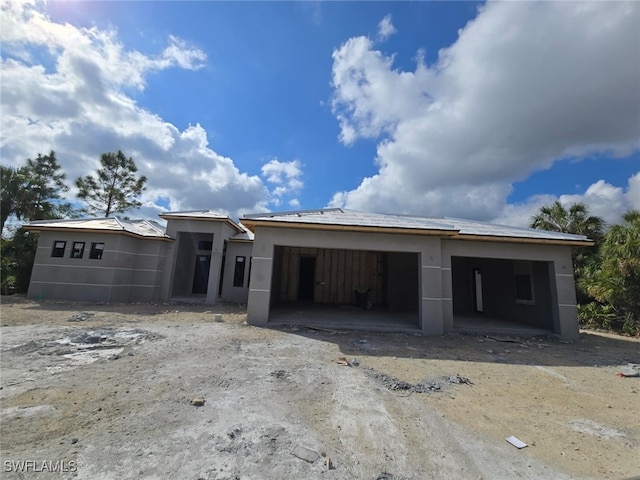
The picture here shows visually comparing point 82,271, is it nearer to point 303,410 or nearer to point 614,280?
point 303,410

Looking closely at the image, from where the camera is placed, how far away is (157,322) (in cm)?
920

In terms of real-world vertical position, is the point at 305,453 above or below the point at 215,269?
below

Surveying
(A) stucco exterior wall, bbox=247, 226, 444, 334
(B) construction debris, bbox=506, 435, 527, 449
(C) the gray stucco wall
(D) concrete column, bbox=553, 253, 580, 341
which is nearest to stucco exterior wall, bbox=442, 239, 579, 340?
(D) concrete column, bbox=553, 253, 580, 341

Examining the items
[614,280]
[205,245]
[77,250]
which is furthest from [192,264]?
[614,280]

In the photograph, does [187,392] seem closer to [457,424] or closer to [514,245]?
[457,424]

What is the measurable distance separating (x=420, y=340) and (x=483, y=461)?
17.6ft

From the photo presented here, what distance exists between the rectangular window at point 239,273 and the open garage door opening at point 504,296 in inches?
423

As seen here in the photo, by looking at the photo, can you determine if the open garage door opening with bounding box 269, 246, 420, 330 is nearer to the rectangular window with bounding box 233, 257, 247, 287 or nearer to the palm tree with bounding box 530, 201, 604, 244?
the rectangular window with bounding box 233, 257, 247, 287

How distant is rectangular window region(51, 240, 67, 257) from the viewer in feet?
45.0

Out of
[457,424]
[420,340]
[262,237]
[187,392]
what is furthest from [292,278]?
[457,424]

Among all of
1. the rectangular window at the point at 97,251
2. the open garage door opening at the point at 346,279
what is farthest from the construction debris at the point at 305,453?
the rectangular window at the point at 97,251

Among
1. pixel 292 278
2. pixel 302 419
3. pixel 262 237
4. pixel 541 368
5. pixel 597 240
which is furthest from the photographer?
pixel 292 278
